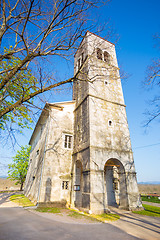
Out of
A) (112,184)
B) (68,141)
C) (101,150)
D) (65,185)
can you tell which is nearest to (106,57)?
(68,141)

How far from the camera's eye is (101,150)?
1084 centimetres

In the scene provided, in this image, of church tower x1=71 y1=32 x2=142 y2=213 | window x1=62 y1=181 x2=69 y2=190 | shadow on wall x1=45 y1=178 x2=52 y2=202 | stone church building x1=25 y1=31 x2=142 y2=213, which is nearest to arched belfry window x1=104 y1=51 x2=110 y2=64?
church tower x1=71 y1=32 x2=142 y2=213

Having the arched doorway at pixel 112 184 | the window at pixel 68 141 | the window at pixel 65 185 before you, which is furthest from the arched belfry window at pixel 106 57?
the window at pixel 65 185

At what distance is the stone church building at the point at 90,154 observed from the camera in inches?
393

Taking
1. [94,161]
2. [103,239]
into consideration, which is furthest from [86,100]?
[103,239]

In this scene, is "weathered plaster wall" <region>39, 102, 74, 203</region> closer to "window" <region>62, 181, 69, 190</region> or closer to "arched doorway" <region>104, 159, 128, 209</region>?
"window" <region>62, 181, 69, 190</region>

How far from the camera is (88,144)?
10.8m

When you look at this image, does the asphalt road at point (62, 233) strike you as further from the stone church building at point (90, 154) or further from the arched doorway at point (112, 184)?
the arched doorway at point (112, 184)

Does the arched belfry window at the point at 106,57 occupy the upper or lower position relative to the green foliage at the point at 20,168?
upper

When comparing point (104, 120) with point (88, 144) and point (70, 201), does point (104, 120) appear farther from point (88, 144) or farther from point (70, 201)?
point (70, 201)

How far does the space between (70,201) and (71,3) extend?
13557 millimetres

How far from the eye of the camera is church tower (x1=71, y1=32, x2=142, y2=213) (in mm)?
9617

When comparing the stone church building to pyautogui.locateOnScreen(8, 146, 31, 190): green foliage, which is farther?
pyautogui.locateOnScreen(8, 146, 31, 190): green foliage

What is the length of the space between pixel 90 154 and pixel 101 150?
117 centimetres
